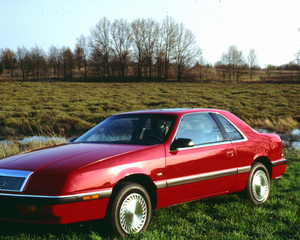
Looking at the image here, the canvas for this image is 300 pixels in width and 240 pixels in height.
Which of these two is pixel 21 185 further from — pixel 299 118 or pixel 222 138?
pixel 299 118

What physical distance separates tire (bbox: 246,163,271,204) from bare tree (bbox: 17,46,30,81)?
72.3m

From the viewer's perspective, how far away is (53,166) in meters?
3.46

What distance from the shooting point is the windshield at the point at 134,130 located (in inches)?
171

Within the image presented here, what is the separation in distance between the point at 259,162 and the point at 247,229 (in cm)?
165

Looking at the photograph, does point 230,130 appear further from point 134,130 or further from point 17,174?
point 17,174

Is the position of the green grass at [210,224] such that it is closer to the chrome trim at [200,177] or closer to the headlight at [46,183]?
the chrome trim at [200,177]

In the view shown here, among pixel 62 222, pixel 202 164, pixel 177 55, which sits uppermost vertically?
pixel 177 55

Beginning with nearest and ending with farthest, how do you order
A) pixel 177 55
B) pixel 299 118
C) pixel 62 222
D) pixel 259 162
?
pixel 62 222, pixel 259 162, pixel 299 118, pixel 177 55

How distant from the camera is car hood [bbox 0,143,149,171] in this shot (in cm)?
351

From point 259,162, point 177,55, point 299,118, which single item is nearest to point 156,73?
point 177,55

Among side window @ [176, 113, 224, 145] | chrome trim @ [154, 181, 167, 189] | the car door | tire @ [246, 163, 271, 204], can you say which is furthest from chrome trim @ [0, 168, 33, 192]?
tire @ [246, 163, 271, 204]

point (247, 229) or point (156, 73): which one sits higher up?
point (156, 73)

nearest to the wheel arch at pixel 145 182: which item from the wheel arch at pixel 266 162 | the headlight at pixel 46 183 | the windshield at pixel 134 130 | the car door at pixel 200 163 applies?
the car door at pixel 200 163

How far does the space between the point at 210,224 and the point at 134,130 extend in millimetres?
1666
